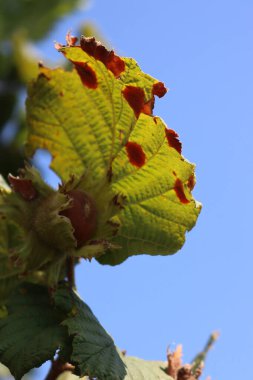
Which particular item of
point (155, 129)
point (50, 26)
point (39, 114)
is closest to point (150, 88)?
point (155, 129)

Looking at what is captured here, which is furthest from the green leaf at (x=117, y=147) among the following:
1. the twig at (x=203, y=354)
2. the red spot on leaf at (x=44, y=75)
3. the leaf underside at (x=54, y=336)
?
the twig at (x=203, y=354)

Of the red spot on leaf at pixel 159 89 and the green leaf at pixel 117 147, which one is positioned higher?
the red spot on leaf at pixel 159 89

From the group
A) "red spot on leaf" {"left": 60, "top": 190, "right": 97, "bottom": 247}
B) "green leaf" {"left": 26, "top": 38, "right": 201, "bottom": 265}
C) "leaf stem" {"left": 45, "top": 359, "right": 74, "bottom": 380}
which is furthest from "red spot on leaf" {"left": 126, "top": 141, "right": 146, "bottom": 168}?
"leaf stem" {"left": 45, "top": 359, "right": 74, "bottom": 380}

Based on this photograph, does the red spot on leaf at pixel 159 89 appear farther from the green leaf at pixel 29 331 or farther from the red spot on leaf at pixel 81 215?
the green leaf at pixel 29 331

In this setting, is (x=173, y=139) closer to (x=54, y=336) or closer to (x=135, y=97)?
(x=135, y=97)

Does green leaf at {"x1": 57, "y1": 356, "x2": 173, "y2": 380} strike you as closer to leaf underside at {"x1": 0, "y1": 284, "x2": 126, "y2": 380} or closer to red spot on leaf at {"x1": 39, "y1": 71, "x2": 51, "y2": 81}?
leaf underside at {"x1": 0, "y1": 284, "x2": 126, "y2": 380}
